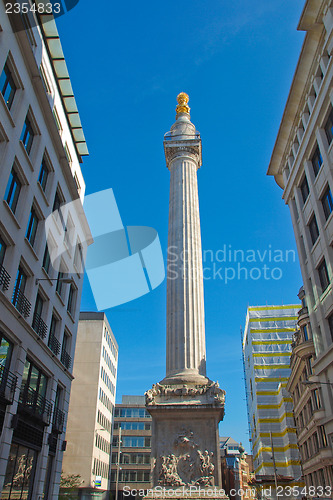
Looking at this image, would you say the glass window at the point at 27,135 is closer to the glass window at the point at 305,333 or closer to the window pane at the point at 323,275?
the window pane at the point at 323,275

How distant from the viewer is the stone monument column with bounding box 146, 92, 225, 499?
80.7 feet

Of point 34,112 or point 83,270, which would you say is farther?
point 83,270

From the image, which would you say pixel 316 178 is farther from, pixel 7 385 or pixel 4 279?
pixel 7 385

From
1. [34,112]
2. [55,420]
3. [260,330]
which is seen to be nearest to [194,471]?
[55,420]

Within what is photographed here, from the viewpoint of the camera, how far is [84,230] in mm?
33500

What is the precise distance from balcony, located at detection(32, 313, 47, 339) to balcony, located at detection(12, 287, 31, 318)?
5.09 ft

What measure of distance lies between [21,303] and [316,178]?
62.7 ft

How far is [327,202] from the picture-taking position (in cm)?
2598

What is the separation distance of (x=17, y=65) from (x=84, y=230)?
15.3 metres

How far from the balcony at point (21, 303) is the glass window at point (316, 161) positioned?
63.5 feet

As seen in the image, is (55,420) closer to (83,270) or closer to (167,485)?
(167,485)

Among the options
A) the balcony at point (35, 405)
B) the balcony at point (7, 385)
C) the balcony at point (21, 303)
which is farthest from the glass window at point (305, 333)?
the balcony at point (7, 385)

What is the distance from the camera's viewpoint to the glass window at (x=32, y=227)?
74.1 ft

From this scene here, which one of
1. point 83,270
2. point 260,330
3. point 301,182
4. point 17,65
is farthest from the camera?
point 260,330
